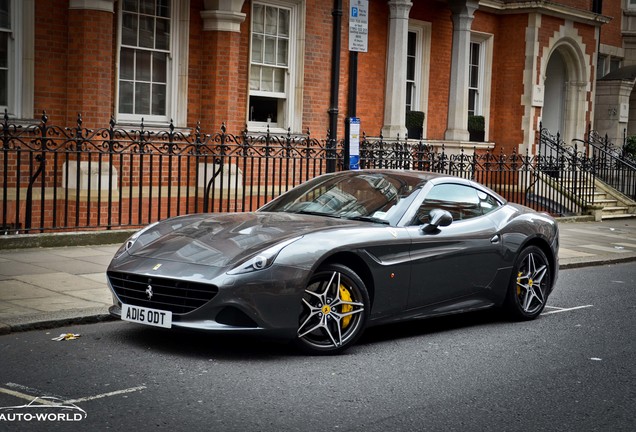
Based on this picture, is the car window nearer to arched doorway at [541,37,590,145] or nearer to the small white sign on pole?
the small white sign on pole

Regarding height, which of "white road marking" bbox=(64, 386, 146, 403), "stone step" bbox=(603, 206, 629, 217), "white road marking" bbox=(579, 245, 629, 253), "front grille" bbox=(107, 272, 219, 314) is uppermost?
"front grille" bbox=(107, 272, 219, 314)

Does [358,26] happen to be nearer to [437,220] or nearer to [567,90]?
[437,220]

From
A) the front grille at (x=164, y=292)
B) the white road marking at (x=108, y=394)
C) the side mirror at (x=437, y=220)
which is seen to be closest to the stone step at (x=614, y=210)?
the side mirror at (x=437, y=220)

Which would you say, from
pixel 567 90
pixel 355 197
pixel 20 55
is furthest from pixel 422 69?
pixel 355 197

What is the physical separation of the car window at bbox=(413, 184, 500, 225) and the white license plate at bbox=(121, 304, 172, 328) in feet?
7.67

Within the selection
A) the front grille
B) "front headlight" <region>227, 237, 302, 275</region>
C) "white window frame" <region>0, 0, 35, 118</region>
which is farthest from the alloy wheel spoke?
"white window frame" <region>0, 0, 35, 118</region>

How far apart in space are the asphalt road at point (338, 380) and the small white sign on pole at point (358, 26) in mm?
5548

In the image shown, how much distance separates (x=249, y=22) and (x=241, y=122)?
6.21 feet

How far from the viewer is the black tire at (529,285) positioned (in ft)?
28.8

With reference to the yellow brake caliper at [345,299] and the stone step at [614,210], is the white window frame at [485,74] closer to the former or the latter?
the stone step at [614,210]

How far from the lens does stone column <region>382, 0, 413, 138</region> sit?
66.2ft

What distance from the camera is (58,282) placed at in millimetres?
9531

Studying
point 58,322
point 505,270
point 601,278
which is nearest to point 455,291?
point 505,270

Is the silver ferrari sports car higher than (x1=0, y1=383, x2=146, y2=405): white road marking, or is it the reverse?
the silver ferrari sports car
